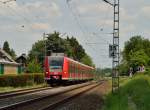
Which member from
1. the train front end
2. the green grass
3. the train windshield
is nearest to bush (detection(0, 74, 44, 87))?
the train front end

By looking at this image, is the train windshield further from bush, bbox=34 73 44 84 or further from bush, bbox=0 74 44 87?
bush, bbox=34 73 44 84

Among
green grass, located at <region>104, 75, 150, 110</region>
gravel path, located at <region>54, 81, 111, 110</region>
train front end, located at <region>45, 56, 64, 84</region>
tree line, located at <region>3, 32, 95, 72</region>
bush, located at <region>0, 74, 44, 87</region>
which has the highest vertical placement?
tree line, located at <region>3, 32, 95, 72</region>

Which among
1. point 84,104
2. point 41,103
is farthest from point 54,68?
point 41,103

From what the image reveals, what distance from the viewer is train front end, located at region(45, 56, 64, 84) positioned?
5250 centimetres

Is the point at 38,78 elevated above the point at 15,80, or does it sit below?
above

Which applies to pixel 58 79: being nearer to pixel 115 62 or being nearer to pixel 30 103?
pixel 115 62

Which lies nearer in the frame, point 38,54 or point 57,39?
point 57,39

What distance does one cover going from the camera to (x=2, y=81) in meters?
51.8

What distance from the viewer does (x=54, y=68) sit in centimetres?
5297

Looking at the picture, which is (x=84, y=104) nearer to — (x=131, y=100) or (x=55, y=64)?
(x=131, y=100)

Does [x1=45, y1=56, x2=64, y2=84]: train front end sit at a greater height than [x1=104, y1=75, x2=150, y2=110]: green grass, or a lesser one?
greater

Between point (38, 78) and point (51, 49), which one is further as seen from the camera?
point (51, 49)

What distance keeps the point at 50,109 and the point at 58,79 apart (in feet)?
103

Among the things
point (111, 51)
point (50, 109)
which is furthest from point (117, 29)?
point (50, 109)
